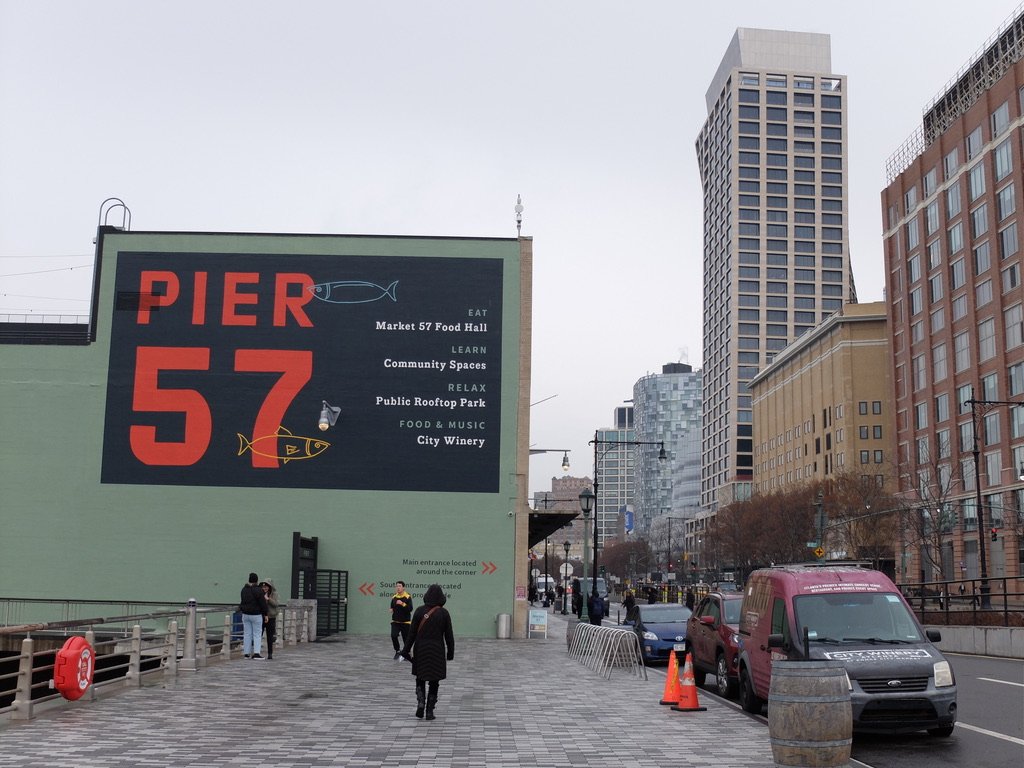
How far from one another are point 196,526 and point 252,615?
13.2m

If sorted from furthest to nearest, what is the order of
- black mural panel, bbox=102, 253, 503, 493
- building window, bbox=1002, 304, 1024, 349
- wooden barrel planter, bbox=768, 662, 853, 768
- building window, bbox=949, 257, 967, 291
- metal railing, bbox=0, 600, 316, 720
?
1. building window, bbox=949, 257, 967, 291
2. building window, bbox=1002, 304, 1024, 349
3. black mural panel, bbox=102, 253, 503, 493
4. metal railing, bbox=0, 600, 316, 720
5. wooden barrel planter, bbox=768, 662, 853, 768

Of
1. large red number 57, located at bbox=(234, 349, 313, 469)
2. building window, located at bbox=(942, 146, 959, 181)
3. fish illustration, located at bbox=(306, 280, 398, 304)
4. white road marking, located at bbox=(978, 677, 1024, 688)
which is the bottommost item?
white road marking, located at bbox=(978, 677, 1024, 688)

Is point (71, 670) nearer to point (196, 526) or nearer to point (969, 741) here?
point (969, 741)

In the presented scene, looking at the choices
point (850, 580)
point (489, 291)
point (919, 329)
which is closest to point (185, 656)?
point (850, 580)

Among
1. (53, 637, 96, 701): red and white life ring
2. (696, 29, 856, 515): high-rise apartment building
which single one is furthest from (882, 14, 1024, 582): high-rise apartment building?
(696, 29, 856, 515): high-rise apartment building

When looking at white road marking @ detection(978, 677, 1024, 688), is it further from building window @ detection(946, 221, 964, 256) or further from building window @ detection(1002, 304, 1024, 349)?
building window @ detection(946, 221, 964, 256)

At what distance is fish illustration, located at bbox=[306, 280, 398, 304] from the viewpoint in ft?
120

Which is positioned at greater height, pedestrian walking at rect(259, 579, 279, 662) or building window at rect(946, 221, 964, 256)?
building window at rect(946, 221, 964, 256)

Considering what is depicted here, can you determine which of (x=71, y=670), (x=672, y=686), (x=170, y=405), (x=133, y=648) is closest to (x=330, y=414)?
(x=170, y=405)

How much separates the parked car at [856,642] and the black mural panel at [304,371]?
21.1 meters

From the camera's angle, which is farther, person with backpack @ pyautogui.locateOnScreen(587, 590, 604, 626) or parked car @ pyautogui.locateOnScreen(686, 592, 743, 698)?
person with backpack @ pyautogui.locateOnScreen(587, 590, 604, 626)

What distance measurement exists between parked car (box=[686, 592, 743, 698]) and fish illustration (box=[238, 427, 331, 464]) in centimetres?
1861

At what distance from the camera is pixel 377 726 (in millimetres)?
12867

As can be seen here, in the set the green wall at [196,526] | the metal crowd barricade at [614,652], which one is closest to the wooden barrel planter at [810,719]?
the metal crowd barricade at [614,652]
